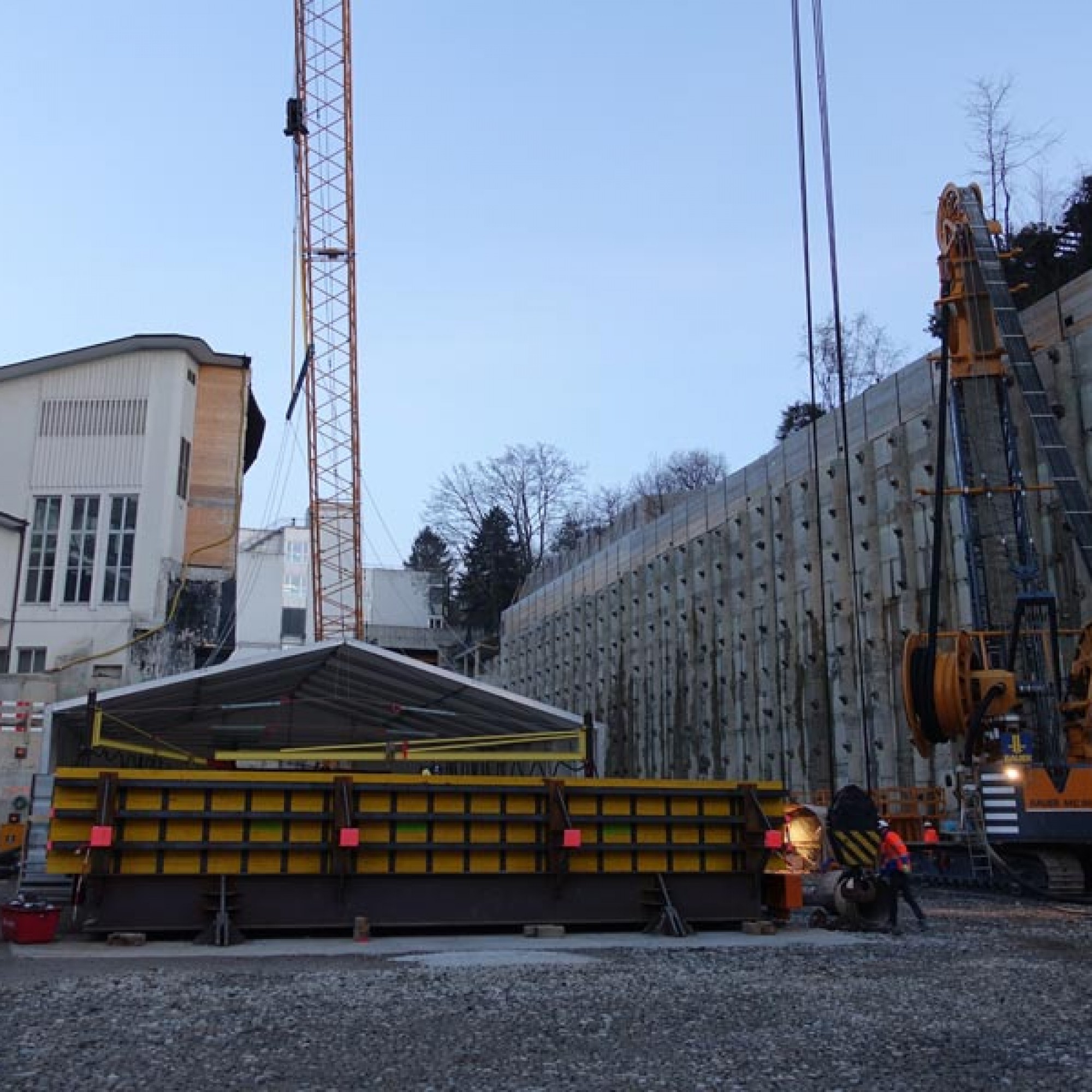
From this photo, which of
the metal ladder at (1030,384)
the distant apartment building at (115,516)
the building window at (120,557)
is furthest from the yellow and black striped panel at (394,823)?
the building window at (120,557)

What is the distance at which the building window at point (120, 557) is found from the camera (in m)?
33.9

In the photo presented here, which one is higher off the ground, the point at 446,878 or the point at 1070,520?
the point at 1070,520

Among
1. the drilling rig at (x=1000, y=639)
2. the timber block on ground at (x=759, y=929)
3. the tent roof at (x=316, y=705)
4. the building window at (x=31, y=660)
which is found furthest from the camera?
the building window at (x=31, y=660)

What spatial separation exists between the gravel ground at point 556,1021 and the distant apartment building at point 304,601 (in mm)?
49791

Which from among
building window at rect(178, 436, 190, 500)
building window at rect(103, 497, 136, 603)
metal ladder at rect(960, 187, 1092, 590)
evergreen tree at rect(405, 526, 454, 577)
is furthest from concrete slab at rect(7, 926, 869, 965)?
evergreen tree at rect(405, 526, 454, 577)

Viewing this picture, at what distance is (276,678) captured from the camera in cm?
2086

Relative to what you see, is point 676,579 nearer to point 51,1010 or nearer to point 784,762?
point 784,762

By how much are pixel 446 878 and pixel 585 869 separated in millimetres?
1604

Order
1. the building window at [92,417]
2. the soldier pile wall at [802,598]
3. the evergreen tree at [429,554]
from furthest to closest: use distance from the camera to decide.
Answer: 1. the evergreen tree at [429,554]
2. the building window at [92,417]
3. the soldier pile wall at [802,598]

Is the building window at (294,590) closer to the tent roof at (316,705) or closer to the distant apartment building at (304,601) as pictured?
the distant apartment building at (304,601)

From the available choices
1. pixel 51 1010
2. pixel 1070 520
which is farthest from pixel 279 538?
pixel 51 1010

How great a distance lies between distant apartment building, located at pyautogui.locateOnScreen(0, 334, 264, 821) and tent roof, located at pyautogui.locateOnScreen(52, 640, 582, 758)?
22.7ft

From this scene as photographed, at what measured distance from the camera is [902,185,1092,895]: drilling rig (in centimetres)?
1670

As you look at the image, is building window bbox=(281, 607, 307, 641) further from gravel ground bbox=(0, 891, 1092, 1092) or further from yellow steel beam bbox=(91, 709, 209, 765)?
gravel ground bbox=(0, 891, 1092, 1092)
